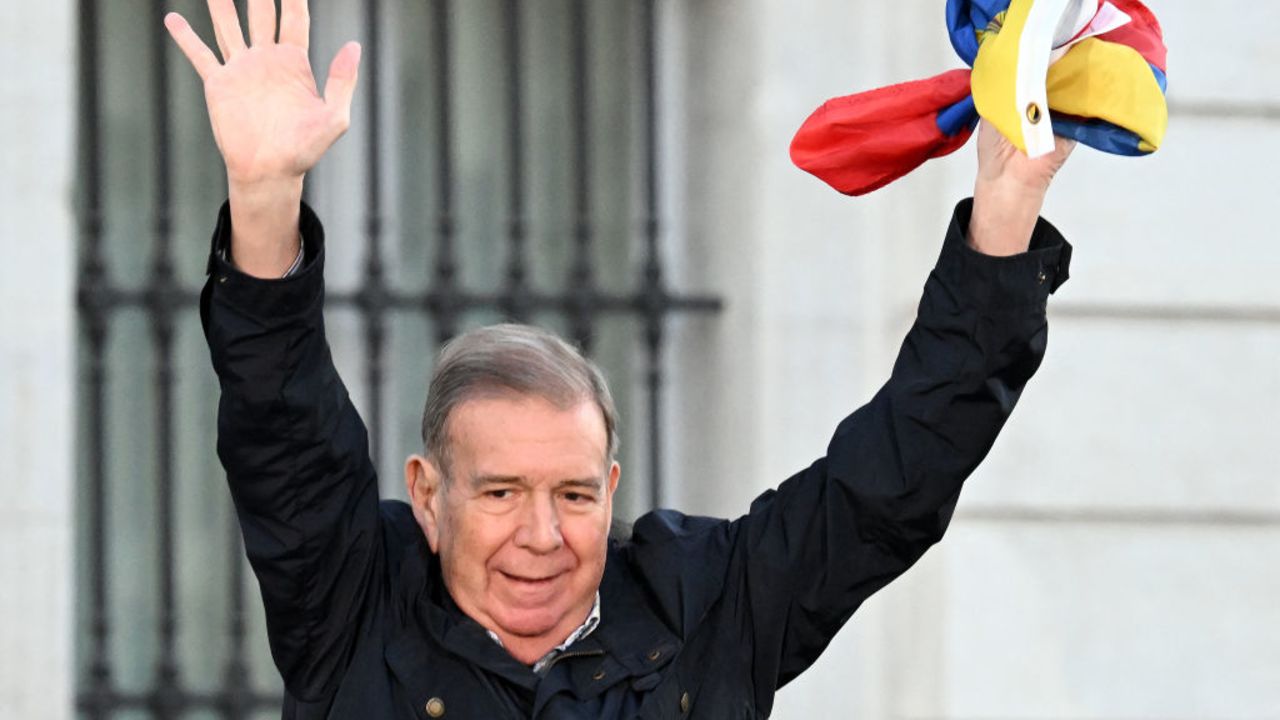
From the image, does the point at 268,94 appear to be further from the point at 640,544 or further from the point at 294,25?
the point at 640,544

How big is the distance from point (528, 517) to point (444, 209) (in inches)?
100

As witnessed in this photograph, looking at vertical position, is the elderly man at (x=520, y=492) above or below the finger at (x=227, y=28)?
below

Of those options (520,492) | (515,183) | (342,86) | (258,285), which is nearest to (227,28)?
(342,86)

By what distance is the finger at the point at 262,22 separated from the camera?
8.86 feet

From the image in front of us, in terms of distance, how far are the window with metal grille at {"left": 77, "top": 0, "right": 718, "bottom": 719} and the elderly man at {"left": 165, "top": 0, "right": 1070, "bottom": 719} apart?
2269 millimetres

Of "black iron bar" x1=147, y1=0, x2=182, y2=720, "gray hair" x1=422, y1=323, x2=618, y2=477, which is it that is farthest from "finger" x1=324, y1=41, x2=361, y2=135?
"black iron bar" x1=147, y1=0, x2=182, y2=720

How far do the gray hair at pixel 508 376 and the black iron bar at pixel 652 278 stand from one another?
239cm

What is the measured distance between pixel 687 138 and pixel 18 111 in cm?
148

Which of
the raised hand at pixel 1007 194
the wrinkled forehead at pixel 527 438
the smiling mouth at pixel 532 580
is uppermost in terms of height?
the raised hand at pixel 1007 194

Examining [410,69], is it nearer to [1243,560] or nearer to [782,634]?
[1243,560]

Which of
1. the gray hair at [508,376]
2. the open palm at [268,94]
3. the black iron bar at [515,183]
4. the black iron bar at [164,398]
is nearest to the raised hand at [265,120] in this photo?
the open palm at [268,94]

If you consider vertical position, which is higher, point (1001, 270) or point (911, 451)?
point (1001, 270)

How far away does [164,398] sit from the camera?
16.9ft

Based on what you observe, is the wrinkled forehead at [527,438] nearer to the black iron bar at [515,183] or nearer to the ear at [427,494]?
the ear at [427,494]
